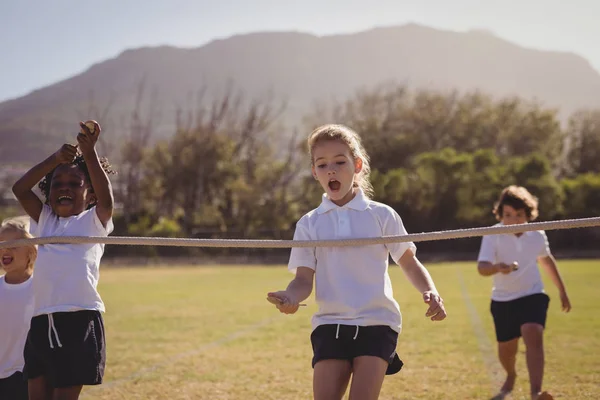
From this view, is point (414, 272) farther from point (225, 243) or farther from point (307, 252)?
point (225, 243)

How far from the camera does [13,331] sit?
4.79 meters

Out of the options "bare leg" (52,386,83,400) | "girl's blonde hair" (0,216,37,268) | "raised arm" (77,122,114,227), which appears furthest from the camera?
"girl's blonde hair" (0,216,37,268)

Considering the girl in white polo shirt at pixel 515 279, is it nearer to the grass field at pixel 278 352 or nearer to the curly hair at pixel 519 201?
the curly hair at pixel 519 201

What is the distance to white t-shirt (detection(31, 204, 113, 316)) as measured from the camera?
426 cm

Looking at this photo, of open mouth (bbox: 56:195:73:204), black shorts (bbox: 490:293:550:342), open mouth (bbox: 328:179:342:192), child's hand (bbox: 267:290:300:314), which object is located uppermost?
open mouth (bbox: 328:179:342:192)

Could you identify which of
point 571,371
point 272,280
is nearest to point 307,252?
point 571,371

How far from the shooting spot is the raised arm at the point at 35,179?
14.4 ft

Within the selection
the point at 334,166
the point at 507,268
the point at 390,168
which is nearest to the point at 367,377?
the point at 334,166

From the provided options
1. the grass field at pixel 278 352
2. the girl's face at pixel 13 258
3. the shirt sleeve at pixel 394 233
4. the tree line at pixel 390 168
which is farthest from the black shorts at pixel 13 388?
the tree line at pixel 390 168

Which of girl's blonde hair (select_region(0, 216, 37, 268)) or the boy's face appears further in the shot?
the boy's face

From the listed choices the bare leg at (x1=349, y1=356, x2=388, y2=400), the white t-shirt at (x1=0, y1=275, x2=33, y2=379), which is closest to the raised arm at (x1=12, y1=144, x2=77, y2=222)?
the white t-shirt at (x1=0, y1=275, x2=33, y2=379)

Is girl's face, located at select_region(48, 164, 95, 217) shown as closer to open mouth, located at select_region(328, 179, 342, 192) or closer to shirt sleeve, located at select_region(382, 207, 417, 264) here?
open mouth, located at select_region(328, 179, 342, 192)

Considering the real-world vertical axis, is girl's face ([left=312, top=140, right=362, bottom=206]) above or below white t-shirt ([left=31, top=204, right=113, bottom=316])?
above

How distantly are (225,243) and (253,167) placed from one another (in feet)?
209
